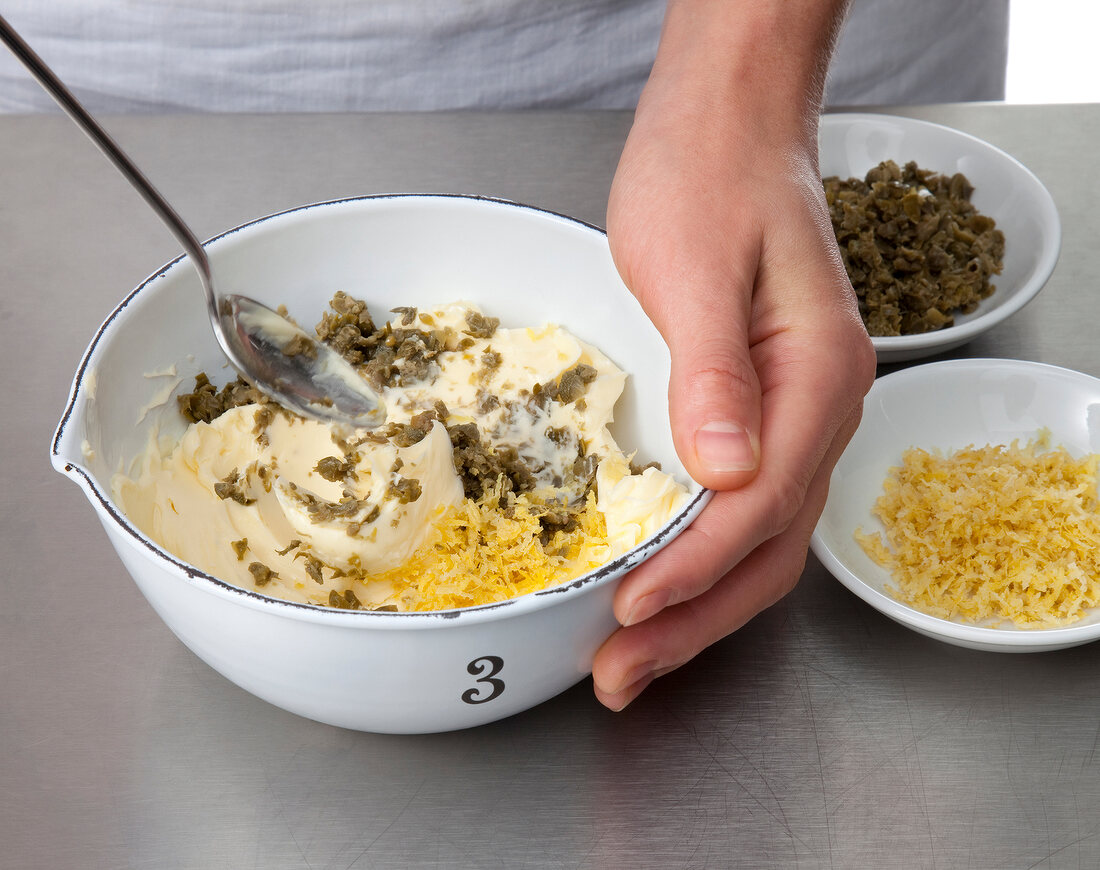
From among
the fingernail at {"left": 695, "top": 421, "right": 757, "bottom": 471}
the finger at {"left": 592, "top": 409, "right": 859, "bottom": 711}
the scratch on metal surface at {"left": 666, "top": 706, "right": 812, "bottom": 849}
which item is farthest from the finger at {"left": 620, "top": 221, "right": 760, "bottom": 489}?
the scratch on metal surface at {"left": 666, "top": 706, "right": 812, "bottom": 849}

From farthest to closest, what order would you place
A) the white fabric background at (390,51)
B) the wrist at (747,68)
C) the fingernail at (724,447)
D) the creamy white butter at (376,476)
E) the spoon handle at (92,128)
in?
the white fabric background at (390,51) → the wrist at (747,68) → the creamy white butter at (376,476) → the fingernail at (724,447) → the spoon handle at (92,128)

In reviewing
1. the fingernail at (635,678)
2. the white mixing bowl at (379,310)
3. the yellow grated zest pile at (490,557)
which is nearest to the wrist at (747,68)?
the white mixing bowl at (379,310)

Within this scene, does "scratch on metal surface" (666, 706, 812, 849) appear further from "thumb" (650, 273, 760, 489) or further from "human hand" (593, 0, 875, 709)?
"thumb" (650, 273, 760, 489)

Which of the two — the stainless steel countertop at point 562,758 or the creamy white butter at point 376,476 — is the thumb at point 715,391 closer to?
the creamy white butter at point 376,476

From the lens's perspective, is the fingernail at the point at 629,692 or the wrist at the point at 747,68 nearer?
the fingernail at the point at 629,692

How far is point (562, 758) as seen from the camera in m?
0.87

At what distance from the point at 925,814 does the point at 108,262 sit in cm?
115

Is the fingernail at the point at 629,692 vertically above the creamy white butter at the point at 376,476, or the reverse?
the creamy white butter at the point at 376,476

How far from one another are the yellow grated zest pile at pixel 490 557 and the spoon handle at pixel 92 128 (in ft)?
0.97

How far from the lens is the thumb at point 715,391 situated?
0.77m

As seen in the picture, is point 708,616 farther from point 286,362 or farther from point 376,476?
point 286,362

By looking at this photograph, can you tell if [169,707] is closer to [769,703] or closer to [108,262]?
[769,703]

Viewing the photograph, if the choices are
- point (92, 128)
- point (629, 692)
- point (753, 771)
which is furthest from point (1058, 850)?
point (92, 128)

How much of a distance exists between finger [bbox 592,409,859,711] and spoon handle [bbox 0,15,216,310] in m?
0.44
